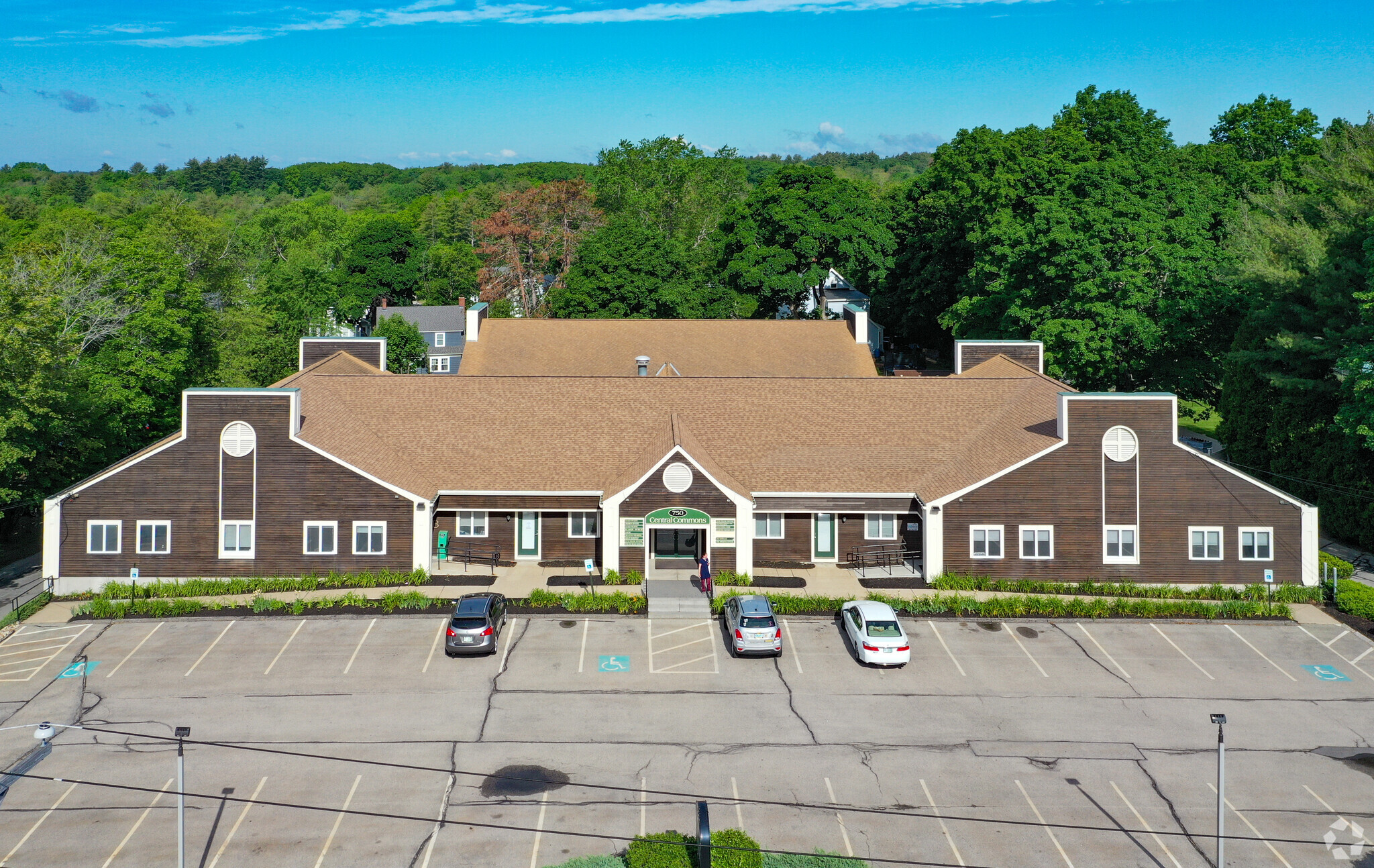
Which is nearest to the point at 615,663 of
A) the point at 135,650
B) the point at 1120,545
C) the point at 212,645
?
the point at 212,645

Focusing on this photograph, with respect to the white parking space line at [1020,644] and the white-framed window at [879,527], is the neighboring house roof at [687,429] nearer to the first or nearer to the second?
the white-framed window at [879,527]

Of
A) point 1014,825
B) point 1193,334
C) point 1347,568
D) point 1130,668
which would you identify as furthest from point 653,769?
point 1193,334

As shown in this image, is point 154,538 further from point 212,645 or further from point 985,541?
point 985,541

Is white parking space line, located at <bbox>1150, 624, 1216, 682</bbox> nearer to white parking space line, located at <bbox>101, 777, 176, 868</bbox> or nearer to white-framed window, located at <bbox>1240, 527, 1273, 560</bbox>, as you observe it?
white-framed window, located at <bbox>1240, 527, 1273, 560</bbox>

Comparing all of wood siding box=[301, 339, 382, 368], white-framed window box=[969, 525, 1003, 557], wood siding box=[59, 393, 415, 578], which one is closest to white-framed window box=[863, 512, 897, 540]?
white-framed window box=[969, 525, 1003, 557]

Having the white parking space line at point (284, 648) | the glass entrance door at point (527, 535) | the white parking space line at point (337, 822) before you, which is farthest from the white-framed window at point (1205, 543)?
the white parking space line at point (284, 648)
